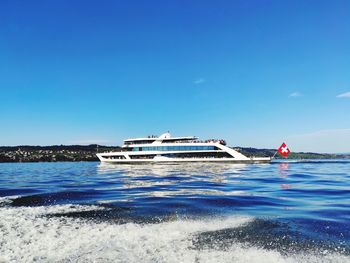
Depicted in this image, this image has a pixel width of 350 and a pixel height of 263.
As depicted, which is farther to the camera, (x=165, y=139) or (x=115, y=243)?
(x=165, y=139)

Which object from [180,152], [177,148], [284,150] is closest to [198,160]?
[180,152]

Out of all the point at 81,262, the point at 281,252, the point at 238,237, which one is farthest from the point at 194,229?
the point at 81,262

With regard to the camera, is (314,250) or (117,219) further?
(117,219)

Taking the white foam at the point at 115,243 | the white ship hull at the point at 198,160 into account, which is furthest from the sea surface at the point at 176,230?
the white ship hull at the point at 198,160

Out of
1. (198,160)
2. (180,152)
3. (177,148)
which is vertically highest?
(177,148)

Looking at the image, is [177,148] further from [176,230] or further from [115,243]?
[115,243]

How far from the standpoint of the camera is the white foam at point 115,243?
8.74m

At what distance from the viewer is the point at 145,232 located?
11.4m

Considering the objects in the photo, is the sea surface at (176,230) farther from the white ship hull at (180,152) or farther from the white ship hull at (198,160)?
the white ship hull at (180,152)

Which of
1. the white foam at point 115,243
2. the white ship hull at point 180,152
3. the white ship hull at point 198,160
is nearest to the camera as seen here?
the white foam at point 115,243

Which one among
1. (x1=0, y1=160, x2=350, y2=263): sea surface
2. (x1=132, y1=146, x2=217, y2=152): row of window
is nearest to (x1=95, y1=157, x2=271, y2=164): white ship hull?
(x1=132, y1=146, x2=217, y2=152): row of window

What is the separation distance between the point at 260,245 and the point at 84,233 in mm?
5897

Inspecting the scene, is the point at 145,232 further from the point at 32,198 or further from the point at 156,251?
the point at 32,198

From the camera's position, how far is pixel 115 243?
10000 mm
